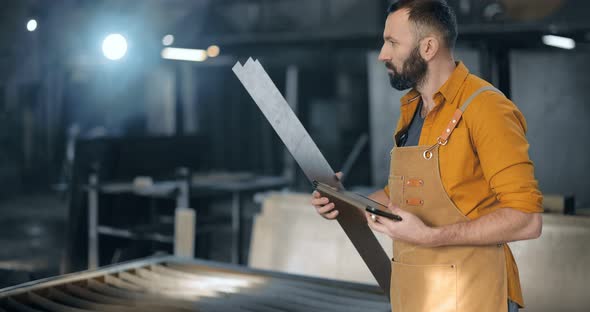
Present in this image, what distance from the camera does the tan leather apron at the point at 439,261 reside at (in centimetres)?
180

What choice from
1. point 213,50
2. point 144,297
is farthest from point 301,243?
point 213,50

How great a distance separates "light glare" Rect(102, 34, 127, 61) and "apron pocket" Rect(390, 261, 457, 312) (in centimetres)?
467

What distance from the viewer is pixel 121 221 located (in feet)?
21.1

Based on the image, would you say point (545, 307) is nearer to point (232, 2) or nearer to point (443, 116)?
point (443, 116)

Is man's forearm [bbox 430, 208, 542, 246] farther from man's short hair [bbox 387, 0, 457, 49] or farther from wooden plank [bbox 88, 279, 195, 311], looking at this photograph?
wooden plank [bbox 88, 279, 195, 311]

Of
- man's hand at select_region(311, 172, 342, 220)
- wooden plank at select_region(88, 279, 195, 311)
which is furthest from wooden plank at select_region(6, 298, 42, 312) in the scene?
man's hand at select_region(311, 172, 342, 220)

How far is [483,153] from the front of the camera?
171cm

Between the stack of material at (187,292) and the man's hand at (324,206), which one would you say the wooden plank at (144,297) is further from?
the man's hand at (324,206)

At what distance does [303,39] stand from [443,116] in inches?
245

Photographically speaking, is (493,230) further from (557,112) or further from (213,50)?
(213,50)

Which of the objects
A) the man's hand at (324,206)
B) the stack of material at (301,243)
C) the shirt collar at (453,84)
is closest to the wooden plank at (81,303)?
the man's hand at (324,206)

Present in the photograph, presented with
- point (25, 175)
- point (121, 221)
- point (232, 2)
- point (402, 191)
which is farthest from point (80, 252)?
point (25, 175)

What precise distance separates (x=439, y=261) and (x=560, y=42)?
4.66 metres

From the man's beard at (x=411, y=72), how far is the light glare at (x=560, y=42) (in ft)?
14.4
